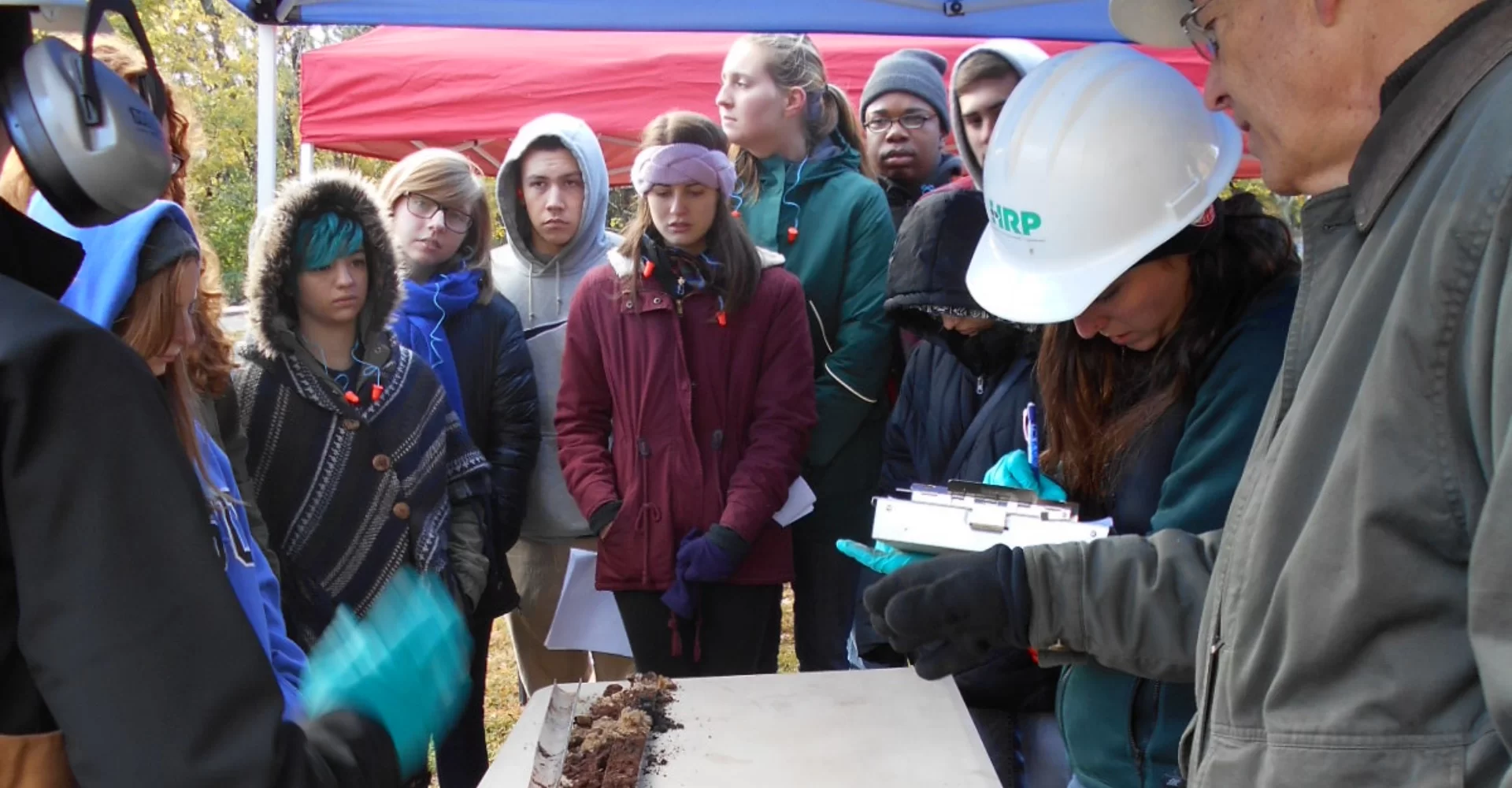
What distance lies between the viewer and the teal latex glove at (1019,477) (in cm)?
201

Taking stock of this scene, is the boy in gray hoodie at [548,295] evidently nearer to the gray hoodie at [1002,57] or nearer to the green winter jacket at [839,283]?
the green winter jacket at [839,283]

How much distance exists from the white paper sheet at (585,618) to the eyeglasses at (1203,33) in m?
2.36

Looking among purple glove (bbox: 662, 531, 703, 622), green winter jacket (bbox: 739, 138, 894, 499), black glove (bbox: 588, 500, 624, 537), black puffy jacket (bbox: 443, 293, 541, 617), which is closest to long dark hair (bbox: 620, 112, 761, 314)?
green winter jacket (bbox: 739, 138, 894, 499)

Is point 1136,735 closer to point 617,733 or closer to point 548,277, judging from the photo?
point 617,733

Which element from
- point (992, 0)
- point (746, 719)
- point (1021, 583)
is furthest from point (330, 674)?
point (992, 0)

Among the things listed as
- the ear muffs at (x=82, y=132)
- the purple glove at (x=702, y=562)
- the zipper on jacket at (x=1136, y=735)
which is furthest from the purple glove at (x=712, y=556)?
the ear muffs at (x=82, y=132)

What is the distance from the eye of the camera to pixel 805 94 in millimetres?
3680

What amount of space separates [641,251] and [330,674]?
1989 millimetres

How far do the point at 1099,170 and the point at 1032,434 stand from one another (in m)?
0.58

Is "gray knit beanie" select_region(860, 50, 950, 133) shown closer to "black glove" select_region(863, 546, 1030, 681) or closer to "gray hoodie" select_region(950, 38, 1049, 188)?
"gray hoodie" select_region(950, 38, 1049, 188)

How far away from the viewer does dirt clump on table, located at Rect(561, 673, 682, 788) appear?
1.83m

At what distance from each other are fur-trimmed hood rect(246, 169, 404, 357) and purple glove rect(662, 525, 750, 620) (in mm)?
1029

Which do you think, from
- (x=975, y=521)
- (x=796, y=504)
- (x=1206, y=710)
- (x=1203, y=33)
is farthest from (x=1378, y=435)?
(x=796, y=504)

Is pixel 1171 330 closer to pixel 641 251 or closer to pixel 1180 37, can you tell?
pixel 1180 37
